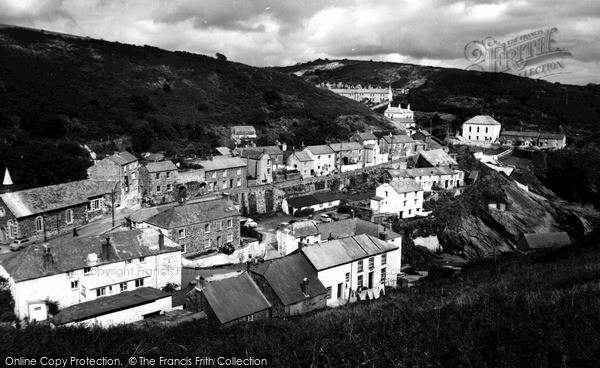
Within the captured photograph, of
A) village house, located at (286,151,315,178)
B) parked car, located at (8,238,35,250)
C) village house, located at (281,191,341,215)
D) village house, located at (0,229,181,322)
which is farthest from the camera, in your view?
village house, located at (286,151,315,178)

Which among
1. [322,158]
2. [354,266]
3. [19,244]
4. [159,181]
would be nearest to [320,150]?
[322,158]

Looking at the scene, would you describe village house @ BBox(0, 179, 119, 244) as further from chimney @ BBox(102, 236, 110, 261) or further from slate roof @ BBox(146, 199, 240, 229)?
chimney @ BBox(102, 236, 110, 261)

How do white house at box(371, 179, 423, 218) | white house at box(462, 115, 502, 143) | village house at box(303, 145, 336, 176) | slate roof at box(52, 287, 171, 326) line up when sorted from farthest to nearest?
white house at box(462, 115, 502, 143) → village house at box(303, 145, 336, 176) → white house at box(371, 179, 423, 218) → slate roof at box(52, 287, 171, 326)

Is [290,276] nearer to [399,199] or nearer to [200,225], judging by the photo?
[200,225]

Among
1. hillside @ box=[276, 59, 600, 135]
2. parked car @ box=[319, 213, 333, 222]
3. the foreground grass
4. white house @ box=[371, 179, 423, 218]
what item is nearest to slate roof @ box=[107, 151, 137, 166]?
parked car @ box=[319, 213, 333, 222]

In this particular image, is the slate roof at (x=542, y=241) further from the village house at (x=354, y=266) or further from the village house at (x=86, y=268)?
the village house at (x=86, y=268)

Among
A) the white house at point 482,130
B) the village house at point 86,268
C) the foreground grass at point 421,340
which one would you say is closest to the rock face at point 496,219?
the village house at point 86,268

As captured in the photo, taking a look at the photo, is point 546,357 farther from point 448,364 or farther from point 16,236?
point 16,236
